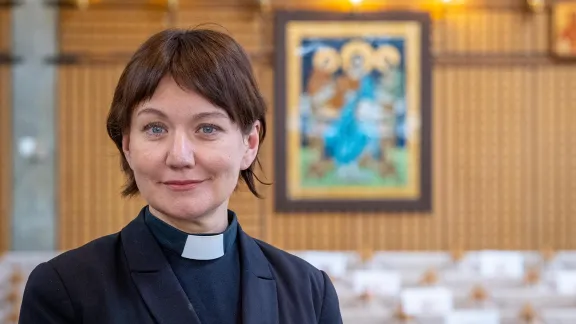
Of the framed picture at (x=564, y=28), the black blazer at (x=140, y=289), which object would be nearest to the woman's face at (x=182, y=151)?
the black blazer at (x=140, y=289)

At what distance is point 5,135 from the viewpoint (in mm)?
10688

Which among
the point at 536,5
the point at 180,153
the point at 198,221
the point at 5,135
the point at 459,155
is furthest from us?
the point at 459,155

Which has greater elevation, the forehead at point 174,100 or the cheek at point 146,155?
the forehead at point 174,100

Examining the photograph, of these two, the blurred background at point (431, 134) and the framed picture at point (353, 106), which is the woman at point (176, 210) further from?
the framed picture at point (353, 106)

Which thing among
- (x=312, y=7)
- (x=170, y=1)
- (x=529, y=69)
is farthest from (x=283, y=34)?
(x=529, y=69)

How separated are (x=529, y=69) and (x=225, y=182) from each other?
964 cm

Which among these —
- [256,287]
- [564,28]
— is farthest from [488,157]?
[256,287]

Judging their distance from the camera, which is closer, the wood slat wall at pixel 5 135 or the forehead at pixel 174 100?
the forehead at pixel 174 100

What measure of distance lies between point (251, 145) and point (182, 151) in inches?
8.5

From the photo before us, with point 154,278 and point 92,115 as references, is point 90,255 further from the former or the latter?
point 92,115

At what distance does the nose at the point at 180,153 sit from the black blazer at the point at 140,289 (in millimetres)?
197

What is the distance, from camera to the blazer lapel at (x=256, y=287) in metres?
1.83

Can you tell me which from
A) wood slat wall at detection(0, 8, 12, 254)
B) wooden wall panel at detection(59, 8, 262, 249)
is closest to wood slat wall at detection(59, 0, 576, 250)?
wooden wall panel at detection(59, 8, 262, 249)

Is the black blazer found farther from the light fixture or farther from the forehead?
the light fixture
